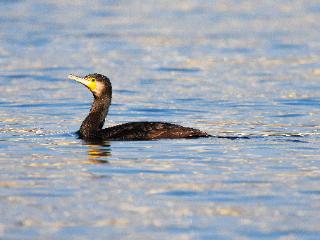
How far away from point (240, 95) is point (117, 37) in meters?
11.1

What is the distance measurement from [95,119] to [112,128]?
26.7 inches

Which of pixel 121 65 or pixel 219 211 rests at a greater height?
pixel 121 65

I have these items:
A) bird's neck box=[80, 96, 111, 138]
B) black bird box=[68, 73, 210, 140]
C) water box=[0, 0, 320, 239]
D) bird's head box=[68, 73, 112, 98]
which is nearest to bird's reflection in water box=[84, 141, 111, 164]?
water box=[0, 0, 320, 239]

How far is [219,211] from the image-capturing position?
39.7 feet

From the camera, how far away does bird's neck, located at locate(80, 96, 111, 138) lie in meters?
18.1

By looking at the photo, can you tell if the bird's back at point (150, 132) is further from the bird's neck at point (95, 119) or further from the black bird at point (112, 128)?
the bird's neck at point (95, 119)

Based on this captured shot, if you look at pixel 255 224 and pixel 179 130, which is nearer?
pixel 255 224

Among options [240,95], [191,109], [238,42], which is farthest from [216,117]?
[238,42]

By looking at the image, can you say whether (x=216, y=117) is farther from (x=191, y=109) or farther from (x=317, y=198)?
(x=317, y=198)

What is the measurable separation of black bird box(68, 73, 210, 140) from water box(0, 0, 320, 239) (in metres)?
0.23

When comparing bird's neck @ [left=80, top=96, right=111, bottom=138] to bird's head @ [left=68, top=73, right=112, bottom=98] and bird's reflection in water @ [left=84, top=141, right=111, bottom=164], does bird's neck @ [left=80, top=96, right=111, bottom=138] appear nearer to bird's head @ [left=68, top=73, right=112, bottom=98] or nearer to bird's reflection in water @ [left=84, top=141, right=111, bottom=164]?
bird's head @ [left=68, top=73, right=112, bottom=98]

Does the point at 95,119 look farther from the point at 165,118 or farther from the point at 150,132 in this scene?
the point at 165,118

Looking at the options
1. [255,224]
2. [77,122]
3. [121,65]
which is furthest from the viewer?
[121,65]

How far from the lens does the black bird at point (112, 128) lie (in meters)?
17.4
